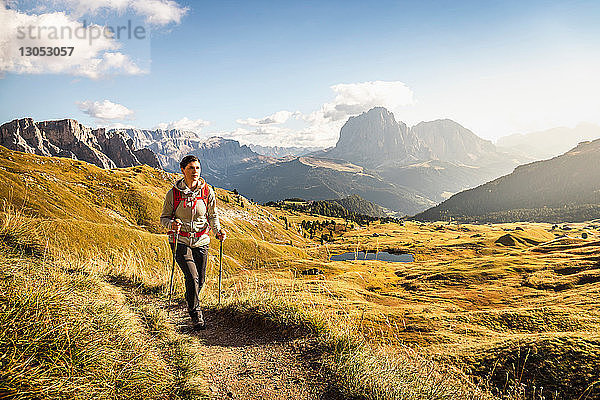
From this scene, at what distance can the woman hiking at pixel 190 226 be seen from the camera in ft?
28.5

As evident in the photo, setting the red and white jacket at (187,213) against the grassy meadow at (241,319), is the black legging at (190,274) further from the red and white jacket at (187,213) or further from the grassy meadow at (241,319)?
the grassy meadow at (241,319)

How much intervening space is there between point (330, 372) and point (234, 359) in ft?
6.90

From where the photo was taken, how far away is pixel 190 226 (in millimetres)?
8836

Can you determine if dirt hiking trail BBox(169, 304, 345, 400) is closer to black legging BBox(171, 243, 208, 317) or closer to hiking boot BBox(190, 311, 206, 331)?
hiking boot BBox(190, 311, 206, 331)

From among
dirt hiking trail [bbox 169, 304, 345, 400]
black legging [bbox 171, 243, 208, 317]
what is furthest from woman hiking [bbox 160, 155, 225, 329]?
dirt hiking trail [bbox 169, 304, 345, 400]

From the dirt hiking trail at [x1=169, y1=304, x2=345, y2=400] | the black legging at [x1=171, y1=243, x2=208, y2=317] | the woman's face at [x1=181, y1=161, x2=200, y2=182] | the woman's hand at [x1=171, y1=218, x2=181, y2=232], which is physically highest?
the woman's face at [x1=181, y1=161, x2=200, y2=182]

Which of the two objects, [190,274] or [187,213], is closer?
[190,274]

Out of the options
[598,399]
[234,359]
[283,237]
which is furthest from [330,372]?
[283,237]

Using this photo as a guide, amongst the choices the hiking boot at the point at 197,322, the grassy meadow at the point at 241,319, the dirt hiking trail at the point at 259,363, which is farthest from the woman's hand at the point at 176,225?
the dirt hiking trail at the point at 259,363

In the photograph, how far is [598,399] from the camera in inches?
236

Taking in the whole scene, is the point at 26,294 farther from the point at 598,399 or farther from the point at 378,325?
the point at 598,399

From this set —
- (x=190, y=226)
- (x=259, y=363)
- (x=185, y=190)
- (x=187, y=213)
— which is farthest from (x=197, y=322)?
(x=185, y=190)

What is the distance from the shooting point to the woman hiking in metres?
8.68

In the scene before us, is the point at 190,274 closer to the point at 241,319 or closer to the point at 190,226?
the point at 190,226
